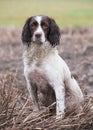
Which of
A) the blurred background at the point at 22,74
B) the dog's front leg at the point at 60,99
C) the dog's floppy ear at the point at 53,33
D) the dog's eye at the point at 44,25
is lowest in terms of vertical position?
the blurred background at the point at 22,74

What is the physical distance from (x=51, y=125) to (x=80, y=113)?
46 centimetres

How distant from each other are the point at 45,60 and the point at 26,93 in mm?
1884

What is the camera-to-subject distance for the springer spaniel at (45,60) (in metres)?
7.65

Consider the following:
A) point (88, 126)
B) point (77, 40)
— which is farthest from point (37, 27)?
point (77, 40)

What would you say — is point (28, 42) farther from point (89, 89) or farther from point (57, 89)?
point (89, 89)

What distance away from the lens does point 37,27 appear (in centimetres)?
762

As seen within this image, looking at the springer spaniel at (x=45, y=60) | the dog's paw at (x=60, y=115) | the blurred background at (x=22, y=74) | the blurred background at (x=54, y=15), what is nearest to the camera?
the blurred background at (x=22, y=74)

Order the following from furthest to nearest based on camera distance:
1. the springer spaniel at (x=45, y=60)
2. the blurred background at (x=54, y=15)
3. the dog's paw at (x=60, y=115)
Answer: the blurred background at (x=54, y=15) < the springer spaniel at (x=45, y=60) < the dog's paw at (x=60, y=115)

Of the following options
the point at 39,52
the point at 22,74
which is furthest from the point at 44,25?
the point at 22,74

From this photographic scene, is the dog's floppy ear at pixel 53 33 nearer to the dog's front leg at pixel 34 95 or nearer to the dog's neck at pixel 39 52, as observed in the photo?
the dog's neck at pixel 39 52

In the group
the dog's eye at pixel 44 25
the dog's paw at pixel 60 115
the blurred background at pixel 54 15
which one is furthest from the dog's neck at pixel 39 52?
the blurred background at pixel 54 15

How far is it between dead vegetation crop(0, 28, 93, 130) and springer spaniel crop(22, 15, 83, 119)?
213 mm

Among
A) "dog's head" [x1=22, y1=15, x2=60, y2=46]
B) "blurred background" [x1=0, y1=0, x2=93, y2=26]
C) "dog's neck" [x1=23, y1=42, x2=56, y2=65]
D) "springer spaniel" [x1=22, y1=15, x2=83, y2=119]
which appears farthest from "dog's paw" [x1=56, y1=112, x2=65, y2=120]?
"blurred background" [x1=0, y1=0, x2=93, y2=26]

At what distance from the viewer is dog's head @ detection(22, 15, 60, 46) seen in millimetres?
7574
